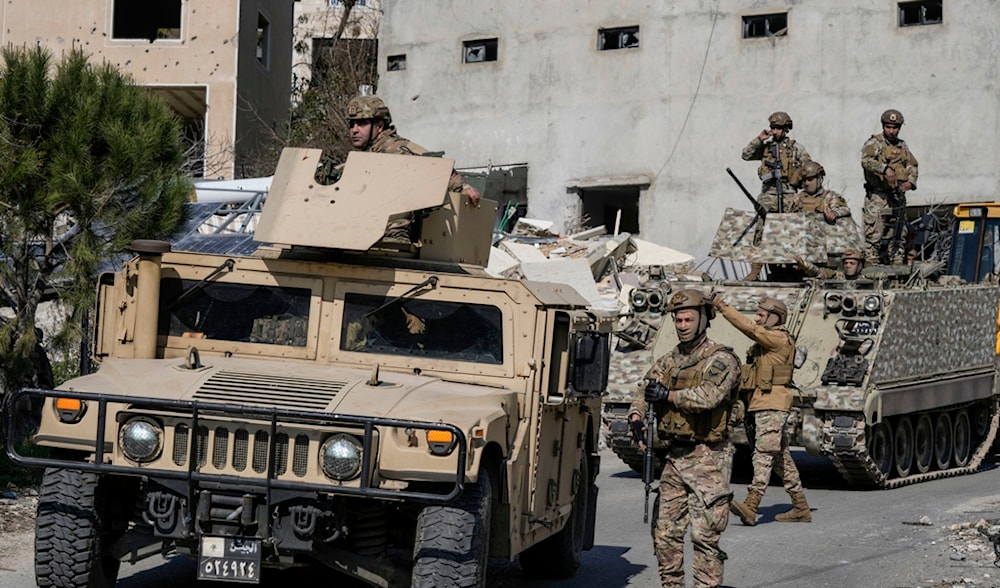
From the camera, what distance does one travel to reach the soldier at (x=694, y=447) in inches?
326

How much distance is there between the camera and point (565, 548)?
9.75 m

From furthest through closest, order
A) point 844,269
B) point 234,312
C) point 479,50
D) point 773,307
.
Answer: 1. point 479,50
2. point 844,269
3. point 773,307
4. point 234,312

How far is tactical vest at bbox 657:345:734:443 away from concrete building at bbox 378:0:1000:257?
1909 cm

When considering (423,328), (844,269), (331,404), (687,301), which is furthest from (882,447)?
(331,404)

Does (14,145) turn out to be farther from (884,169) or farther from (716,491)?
(884,169)

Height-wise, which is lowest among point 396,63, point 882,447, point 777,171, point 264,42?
point 882,447

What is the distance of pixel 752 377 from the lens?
40.9 ft

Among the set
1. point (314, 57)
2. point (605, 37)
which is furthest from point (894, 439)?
point (314, 57)

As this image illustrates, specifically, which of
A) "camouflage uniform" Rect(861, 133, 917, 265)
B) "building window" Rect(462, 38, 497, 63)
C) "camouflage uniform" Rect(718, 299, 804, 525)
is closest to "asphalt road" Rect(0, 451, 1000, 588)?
"camouflage uniform" Rect(718, 299, 804, 525)

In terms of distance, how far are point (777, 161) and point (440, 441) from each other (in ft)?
36.0

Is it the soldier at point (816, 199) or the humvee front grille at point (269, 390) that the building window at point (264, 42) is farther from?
the humvee front grille at point (269, 390)

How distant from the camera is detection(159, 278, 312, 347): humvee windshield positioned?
8539 millimetres

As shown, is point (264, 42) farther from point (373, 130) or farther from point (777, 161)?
point (373, 130)

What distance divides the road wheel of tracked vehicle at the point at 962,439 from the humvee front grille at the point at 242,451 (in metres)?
12.1
